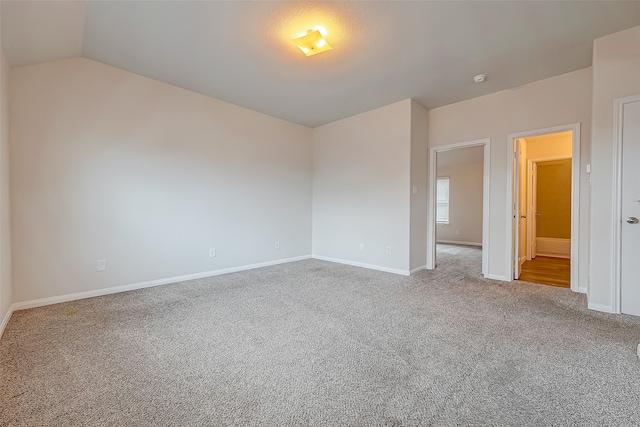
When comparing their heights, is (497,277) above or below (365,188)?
below

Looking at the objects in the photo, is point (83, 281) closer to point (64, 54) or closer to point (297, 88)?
point (64, 54)

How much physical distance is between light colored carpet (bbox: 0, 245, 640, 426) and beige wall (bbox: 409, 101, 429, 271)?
4.07 ft

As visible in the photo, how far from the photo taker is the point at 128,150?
10.9 feet

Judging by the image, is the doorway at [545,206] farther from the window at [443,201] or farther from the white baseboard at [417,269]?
the window at [443,201]

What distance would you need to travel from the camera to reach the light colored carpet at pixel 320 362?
1.36 metres

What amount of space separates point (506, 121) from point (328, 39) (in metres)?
2.80

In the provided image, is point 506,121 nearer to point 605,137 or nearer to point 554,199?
point 605,137

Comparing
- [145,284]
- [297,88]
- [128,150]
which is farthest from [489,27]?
[145,284]

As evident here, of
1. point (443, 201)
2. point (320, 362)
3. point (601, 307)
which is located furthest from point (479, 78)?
point (443, 201)

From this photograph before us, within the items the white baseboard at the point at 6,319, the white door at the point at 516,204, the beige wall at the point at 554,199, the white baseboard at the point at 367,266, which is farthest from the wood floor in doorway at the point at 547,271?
the white baseboard at the point at 6,319

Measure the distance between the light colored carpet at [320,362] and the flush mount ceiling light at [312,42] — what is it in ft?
8.33

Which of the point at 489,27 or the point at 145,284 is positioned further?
the point at 145,284

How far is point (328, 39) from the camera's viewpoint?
262 centimetres

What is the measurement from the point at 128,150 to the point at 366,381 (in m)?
3.60
